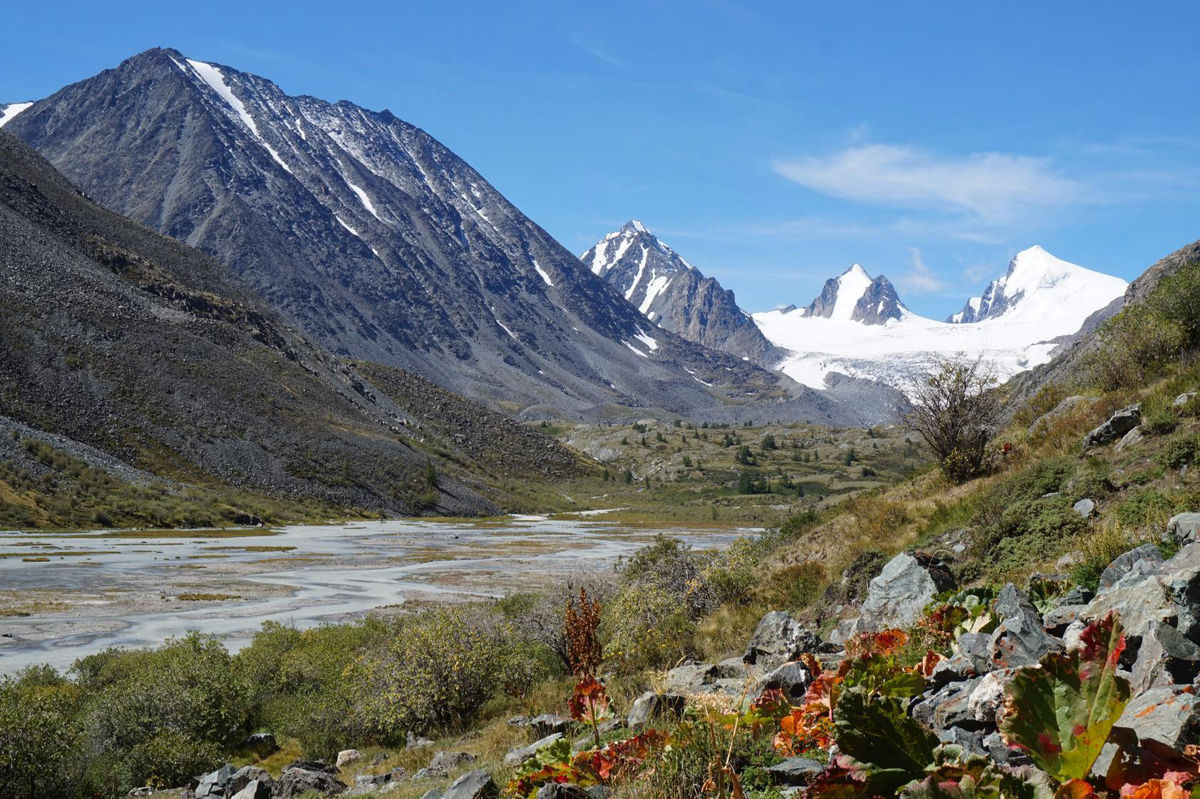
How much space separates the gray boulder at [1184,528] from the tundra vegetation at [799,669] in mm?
67

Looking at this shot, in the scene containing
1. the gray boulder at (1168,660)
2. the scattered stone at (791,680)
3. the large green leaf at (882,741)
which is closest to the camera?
the large green leaf at (882,741)

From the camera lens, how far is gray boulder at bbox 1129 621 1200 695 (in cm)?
489

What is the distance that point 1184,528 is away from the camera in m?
9.18

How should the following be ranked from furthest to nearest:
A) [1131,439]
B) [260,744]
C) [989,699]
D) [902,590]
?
[260,744] < [1131,439] < [902,590] < [989,699]

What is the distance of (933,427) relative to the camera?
21375 mm

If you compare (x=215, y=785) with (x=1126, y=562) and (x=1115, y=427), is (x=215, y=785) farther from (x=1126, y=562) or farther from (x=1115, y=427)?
(x=1115, y=427)

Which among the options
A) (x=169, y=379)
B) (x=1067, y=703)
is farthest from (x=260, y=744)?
(x=169, y=379)

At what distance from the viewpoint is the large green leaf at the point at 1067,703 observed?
11.0 ft

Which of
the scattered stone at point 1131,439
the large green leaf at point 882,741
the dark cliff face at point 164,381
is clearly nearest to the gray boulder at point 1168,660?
the large green leaf at point 882,741

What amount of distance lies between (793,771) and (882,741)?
2130mm

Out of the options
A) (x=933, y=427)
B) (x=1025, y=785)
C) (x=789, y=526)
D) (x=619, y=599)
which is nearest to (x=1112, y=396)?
(x=933, y=427)

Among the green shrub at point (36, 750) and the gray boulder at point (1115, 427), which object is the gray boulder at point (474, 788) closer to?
the green shrub at point (36, 750)

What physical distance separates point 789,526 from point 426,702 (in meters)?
13.1

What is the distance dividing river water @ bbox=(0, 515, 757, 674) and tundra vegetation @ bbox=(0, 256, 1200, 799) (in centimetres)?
816
